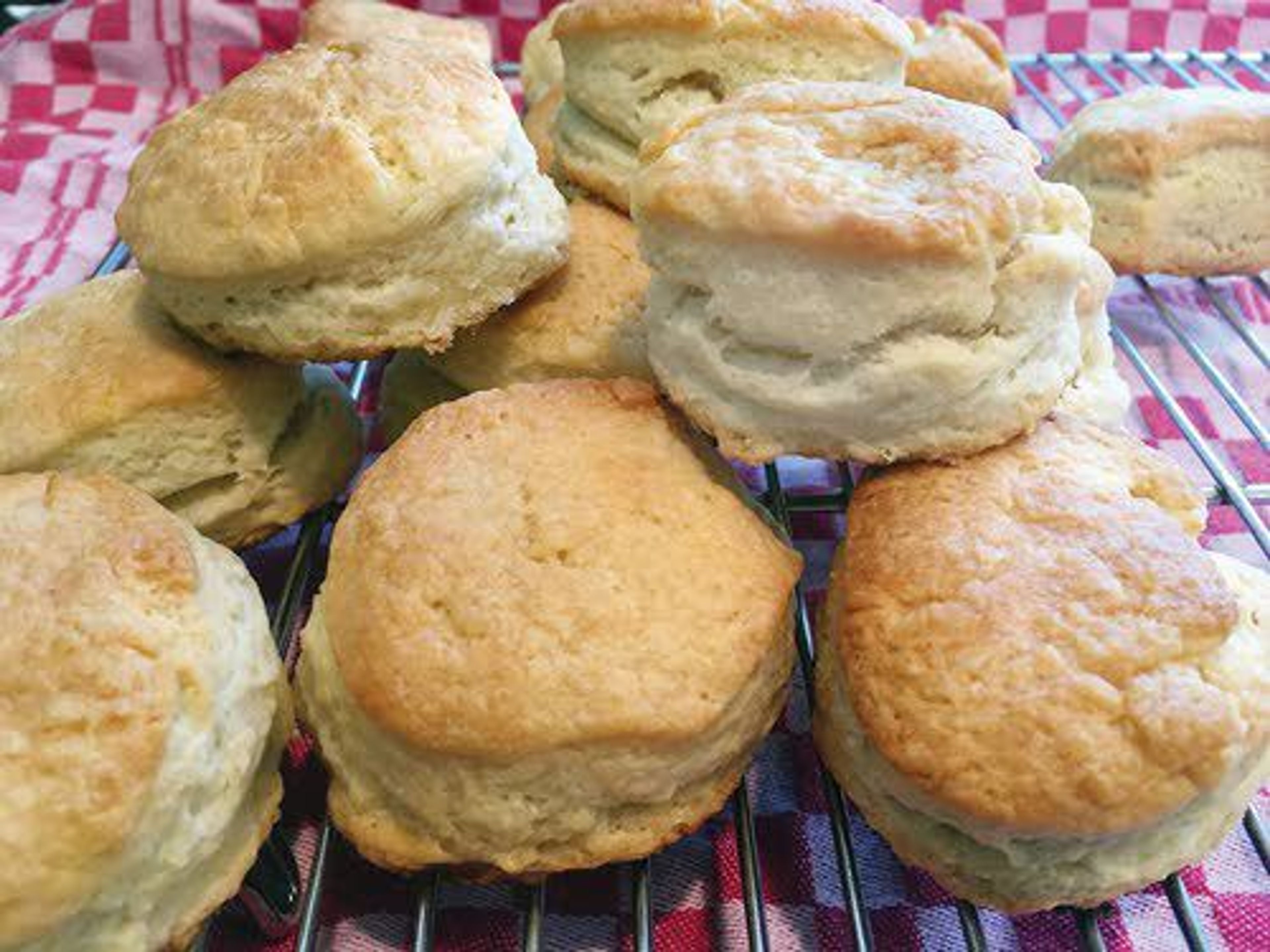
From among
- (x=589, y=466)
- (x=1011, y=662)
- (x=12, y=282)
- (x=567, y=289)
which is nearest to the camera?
(x=1011, y=662)

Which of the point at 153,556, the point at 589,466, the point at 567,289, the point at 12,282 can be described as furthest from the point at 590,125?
the point at 12,282

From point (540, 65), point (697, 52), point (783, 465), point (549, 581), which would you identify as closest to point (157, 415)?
point (549, 581)

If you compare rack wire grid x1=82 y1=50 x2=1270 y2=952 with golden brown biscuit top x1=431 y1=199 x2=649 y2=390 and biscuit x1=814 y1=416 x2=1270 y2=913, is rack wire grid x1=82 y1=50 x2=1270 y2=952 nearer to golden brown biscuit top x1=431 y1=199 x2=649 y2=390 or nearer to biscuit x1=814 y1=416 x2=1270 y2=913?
biscuit x1=814 y1=416 x2=1270 y2=913

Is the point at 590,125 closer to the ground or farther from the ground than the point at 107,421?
farther from the ground

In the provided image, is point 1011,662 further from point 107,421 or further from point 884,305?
point 107,421

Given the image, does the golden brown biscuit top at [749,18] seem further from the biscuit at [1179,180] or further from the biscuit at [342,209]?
the biscuit at [1179,180]

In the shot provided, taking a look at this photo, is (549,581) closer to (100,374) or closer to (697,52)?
(100,374)

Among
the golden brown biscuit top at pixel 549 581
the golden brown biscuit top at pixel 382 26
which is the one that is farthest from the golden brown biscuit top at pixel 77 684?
the golden brown biscuit top at pixel 382 26
